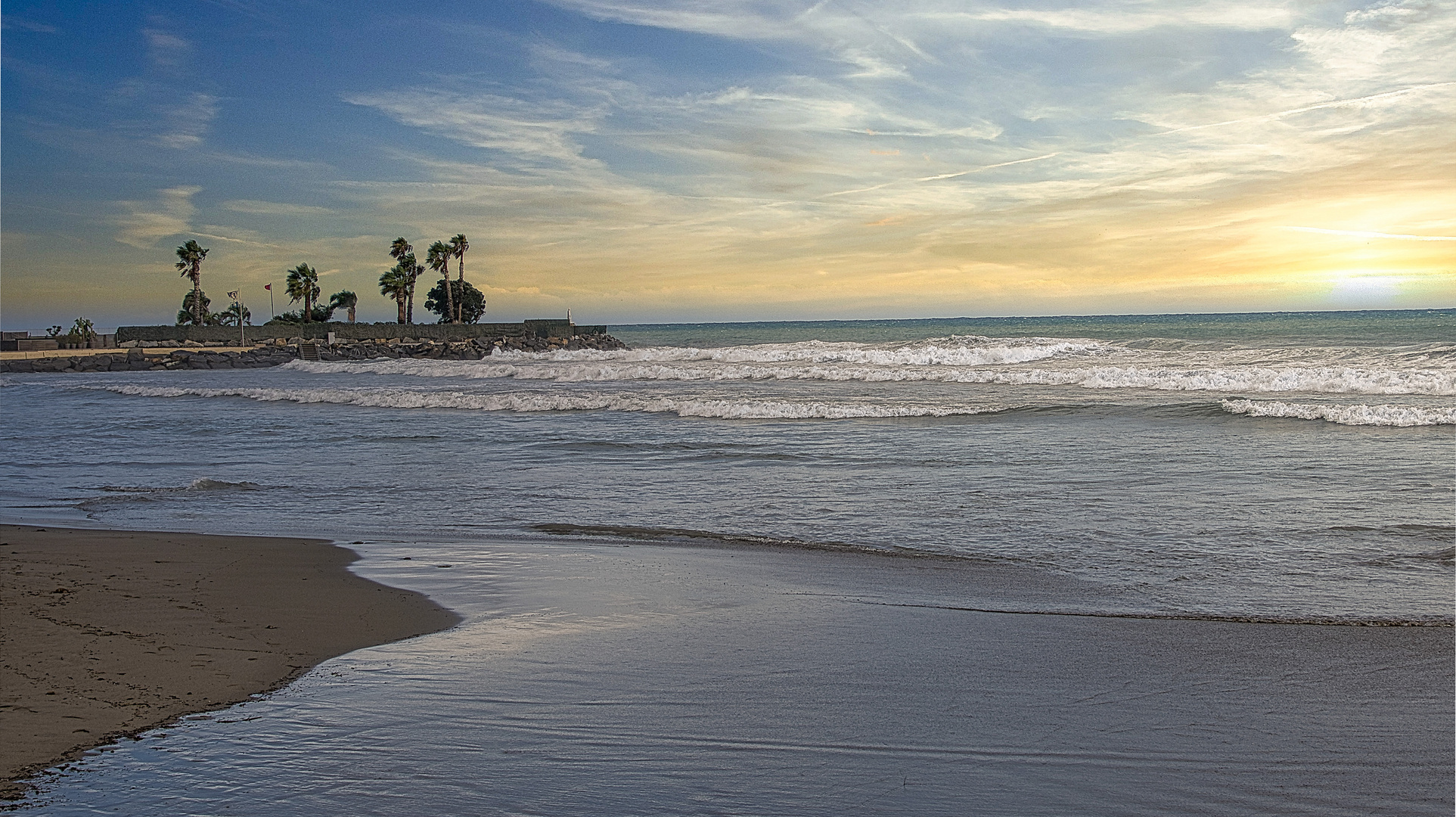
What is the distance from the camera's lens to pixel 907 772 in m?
3.33

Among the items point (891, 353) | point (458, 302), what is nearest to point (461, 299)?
point (458, 302)

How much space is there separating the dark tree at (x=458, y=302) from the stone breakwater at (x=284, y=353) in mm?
15721

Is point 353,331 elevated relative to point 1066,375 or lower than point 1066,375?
elevated

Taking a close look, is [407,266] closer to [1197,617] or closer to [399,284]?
[399,284]

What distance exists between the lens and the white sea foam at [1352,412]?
15.4 meters

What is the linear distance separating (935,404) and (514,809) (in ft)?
60.7

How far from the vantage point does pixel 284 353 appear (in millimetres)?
50969

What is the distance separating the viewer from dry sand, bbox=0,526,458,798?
3914mm

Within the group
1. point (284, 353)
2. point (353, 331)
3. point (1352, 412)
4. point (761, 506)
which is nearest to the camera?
point (761, 506)

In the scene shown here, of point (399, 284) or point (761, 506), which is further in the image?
point (399, 284)

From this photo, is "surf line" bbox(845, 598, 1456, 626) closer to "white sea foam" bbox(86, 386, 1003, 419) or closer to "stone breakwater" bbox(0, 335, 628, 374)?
"white sea foam" bbox(86, 386, 1003, 419)

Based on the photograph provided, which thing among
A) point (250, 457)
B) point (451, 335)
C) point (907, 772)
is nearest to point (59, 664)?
point (907, 772)

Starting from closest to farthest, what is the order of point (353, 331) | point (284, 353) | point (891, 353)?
point (891, 353), point (284, 353), point (353, 331)

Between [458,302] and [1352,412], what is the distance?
68208mm
